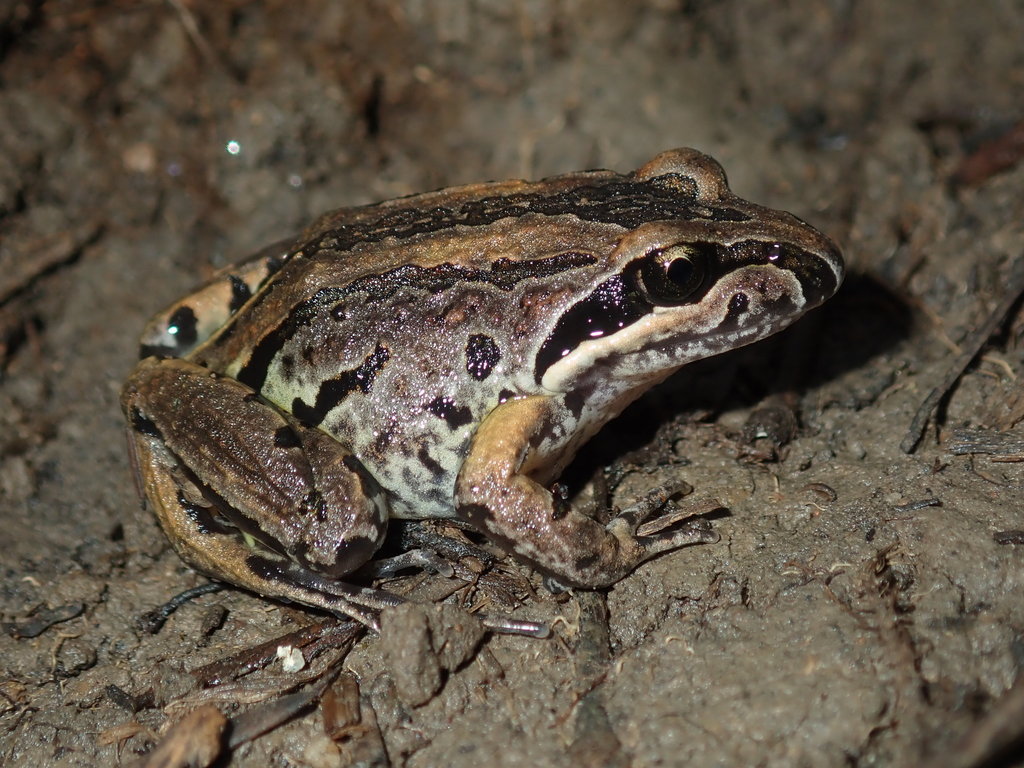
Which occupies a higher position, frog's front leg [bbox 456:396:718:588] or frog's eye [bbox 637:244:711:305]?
frog's eye [bbox 637:244:711:305]

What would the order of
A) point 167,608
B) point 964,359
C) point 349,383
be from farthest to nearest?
point 964,359, point 167,608, point 349,383

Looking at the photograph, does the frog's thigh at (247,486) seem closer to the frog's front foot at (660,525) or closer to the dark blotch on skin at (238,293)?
the dark blotch on skin at (238,293)

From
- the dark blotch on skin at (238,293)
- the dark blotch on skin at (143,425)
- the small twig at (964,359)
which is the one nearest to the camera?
the dark blotch on skin at (143,425)

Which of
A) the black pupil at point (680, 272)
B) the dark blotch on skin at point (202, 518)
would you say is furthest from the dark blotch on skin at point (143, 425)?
the black pupil at point (680, 272)

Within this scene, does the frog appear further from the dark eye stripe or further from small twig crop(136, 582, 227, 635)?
small twig crop(136, 582, 227, 635)

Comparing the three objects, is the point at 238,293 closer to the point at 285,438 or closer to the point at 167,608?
the point at 285,438

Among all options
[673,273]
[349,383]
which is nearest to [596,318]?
[673,273]

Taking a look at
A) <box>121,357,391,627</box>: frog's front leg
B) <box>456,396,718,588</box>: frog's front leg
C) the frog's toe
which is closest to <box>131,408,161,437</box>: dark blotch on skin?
<box>121,357,391,627</box>: frog's front leg
